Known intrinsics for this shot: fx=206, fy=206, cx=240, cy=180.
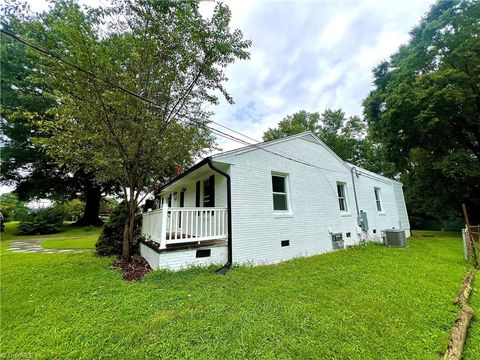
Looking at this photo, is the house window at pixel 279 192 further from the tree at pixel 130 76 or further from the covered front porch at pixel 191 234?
the tree at pixel 130 76

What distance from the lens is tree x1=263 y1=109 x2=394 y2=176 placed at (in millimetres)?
22422

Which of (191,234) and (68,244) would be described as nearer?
(191,234)

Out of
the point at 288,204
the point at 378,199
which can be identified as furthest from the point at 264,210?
the point at 378,199

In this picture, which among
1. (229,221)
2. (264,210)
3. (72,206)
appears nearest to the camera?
(229,221)

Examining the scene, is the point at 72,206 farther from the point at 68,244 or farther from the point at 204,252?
the point at 204,252

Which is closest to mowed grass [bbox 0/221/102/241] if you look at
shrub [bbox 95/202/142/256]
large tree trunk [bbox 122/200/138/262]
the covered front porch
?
shrub [bbox 95/202/142/256]

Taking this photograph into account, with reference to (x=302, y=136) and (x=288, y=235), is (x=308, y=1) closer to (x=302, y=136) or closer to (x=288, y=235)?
(x=302, y=136)

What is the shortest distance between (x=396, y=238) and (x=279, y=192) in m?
6.28

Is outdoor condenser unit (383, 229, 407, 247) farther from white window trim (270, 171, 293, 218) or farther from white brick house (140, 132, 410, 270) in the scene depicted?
white window trim (270, 171, 293, 218)

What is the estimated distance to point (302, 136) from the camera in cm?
835

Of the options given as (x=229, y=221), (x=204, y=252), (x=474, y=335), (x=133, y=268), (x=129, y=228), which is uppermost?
(x=229, y=221)

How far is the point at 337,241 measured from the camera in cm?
836

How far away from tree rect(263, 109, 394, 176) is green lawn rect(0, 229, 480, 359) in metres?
19.0

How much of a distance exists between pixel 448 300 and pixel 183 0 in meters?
8.40
